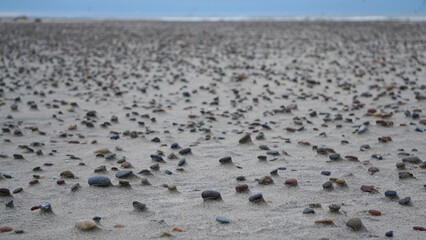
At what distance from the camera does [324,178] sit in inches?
181

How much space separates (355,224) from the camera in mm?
3385

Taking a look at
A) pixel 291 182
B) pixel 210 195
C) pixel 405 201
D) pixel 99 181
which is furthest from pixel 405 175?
pixel 99 181

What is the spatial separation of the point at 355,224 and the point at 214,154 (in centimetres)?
251

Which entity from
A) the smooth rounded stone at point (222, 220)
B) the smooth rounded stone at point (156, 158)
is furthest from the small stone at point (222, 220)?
the smooth rounded stone at point (156, 158)

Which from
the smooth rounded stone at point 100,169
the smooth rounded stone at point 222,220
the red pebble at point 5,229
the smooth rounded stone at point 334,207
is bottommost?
the smooth rounded stone at point 222,220

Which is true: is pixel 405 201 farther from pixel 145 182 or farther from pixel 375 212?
pixel 145 182

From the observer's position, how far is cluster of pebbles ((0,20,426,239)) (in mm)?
3588

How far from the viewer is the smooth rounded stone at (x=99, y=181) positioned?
437 cm

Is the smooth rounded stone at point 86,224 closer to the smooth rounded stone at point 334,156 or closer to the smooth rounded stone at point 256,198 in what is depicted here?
the smooth rounded stone at point 256,198

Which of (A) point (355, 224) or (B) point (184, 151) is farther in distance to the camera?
(B) point (184, 151)

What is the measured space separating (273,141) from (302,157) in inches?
31.4

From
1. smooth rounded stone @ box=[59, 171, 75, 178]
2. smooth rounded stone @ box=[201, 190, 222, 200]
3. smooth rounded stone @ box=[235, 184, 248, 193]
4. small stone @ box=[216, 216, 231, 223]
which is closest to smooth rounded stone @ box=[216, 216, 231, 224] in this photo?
small stone @ box=[216, 216, 231, 223]

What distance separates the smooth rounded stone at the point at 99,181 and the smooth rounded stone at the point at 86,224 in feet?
3.04

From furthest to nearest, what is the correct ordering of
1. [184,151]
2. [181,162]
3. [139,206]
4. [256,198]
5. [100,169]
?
1. [184,151]
2. [181,162]
3. [100,169]
4. [256,198]
5. [139,206]
